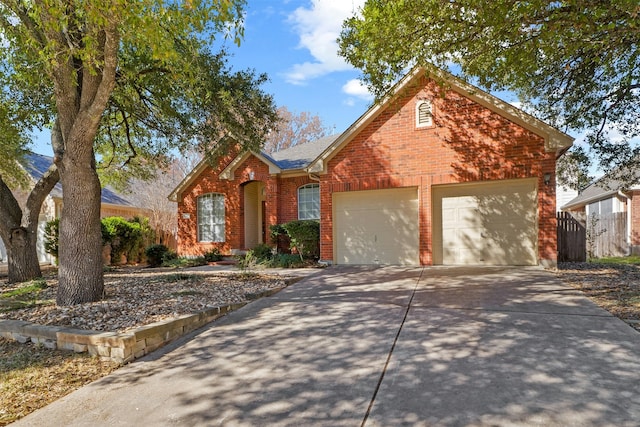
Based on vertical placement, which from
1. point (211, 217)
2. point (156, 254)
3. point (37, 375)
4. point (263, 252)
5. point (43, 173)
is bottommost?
point (37, 375)

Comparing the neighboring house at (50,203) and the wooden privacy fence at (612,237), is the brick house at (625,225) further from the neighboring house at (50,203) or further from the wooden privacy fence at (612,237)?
the neighboring house at (50,203)

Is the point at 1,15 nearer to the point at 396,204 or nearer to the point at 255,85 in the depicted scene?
the point at 255,85

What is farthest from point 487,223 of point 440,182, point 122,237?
point 122,237

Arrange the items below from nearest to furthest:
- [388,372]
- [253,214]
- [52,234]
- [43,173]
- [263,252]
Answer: [388,372]
[263,252]
[52,234]
[253,214]
[43,173]

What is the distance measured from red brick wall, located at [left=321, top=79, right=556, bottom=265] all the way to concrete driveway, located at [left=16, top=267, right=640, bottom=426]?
4.20m

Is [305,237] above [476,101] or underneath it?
underneath

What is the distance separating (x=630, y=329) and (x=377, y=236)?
6789 millimetres

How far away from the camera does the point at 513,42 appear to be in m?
6.79

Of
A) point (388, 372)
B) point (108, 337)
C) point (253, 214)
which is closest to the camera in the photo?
point (388, 372)

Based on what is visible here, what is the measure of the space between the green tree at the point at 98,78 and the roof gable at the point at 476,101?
2.49 m

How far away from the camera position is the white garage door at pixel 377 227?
10609mm

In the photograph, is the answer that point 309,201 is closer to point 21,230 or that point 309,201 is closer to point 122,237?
point 122,237

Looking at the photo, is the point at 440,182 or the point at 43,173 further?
the point at 43,173

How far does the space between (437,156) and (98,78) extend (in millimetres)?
7903
